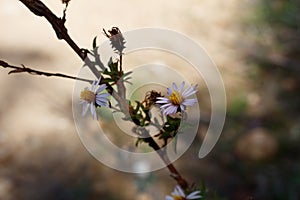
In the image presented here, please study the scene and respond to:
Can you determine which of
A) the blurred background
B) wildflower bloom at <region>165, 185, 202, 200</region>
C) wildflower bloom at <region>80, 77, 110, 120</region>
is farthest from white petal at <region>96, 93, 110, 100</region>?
the blurred background

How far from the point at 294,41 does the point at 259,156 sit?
2.28ft

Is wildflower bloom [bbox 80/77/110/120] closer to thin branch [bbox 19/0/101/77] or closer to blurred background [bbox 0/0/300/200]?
thin branch [bbox 19/0/101/77]

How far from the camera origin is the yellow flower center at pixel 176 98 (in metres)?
0.65

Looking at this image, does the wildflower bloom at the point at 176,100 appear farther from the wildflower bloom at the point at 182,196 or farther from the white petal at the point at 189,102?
the wildflower bloom at the point at 182,196

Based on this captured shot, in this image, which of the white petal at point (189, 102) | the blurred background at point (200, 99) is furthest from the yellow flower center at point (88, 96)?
the blurred background at point (200, 99)

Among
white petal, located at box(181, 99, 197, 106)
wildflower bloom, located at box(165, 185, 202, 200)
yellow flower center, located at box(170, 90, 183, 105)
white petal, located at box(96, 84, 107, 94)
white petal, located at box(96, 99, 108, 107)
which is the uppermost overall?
yellow flower center, located at box(170, 90, 183, 105)

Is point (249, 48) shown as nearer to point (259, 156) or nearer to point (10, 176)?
point (259, 156)

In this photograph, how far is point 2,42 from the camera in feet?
8.75

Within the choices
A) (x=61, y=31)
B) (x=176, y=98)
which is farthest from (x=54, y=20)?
(x=176, y=98)

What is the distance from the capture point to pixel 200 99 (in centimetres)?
236

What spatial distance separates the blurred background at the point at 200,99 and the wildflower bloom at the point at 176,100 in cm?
99

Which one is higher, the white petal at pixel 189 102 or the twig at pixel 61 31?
the twig at pixel 61 31

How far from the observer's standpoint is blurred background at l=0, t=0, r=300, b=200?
78.4 inches

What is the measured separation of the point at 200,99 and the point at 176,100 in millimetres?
1714
